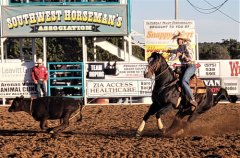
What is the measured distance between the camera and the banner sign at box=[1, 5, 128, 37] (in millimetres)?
21781

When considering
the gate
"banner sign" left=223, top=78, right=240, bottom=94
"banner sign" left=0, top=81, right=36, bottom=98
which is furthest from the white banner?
Answer: "banner sign" left=223, top=78, right=240, bottom=94

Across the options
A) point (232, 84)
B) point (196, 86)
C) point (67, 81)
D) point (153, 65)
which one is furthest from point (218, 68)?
point (153, 65)

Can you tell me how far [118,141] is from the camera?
9.56m

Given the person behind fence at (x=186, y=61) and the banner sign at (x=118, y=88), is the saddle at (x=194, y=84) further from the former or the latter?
the banner sign at (x=118, y=88)

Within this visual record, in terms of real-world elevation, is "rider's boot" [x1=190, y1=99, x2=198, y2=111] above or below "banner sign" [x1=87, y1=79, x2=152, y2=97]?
above

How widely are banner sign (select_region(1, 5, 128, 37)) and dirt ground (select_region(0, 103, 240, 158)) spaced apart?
8343mm

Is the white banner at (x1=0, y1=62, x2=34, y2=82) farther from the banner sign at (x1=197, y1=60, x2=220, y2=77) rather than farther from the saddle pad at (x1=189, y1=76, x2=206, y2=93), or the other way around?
the saddle pad at (x1=189, y1=76, x2=206, y2=93)

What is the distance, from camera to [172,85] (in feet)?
34.0

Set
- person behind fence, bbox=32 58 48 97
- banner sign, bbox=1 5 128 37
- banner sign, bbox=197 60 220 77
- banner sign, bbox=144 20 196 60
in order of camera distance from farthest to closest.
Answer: banner sign, bbox=144 20 196 60 < banner sign, bbox=1 5 128 37 < banner sign, bbox=197 60 220 77 < person behind fence, bbox=32 58 48 97

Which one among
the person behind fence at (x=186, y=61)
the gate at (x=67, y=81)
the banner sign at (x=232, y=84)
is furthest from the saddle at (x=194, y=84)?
the banner sign at (x=232, y=84)

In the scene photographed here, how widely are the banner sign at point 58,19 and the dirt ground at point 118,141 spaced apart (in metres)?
8.34

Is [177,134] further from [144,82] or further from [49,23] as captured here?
[49,23]

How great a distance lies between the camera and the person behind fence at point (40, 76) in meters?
19.9

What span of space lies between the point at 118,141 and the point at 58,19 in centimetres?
1301
